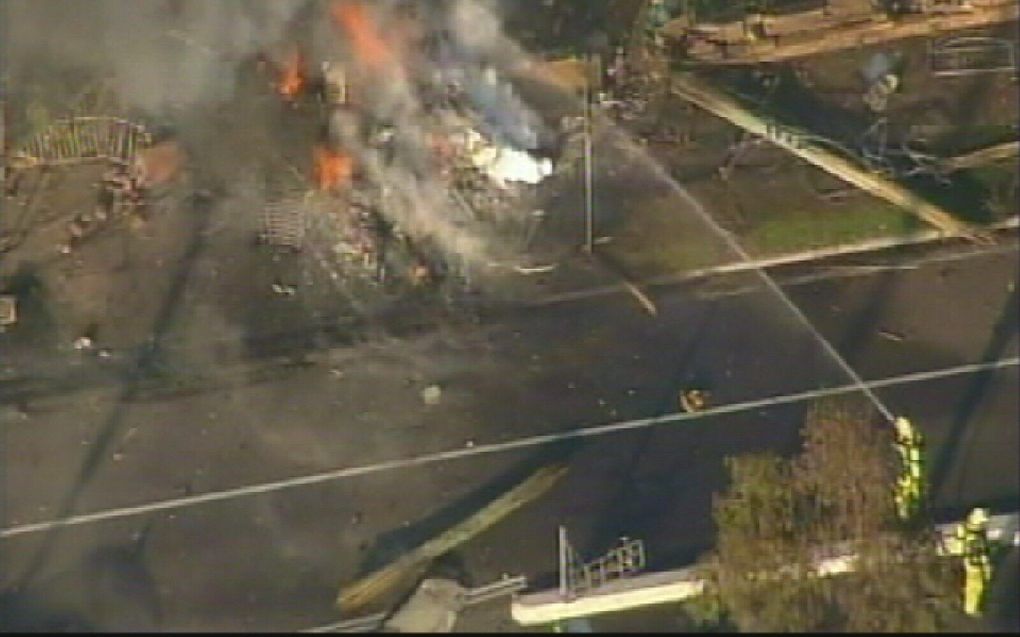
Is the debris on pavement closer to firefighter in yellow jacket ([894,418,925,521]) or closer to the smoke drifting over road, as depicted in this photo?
the smoke drifting over road

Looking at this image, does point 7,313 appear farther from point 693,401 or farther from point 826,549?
point 826,549

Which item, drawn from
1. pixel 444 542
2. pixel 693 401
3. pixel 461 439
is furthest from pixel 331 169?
pixel 444 542

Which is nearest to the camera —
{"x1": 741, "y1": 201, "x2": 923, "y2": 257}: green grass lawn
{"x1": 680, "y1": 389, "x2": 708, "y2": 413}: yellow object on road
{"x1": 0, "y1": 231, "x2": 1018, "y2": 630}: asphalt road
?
{"x1": 0, "y1": 231, "x2": 1018, "y2": 630}: asphalt road

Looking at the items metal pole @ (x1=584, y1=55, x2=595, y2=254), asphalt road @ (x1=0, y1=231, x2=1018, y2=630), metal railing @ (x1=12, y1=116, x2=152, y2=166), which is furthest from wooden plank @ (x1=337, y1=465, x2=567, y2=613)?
metal railing @ (x1=12, y1=116, x2=152, y2=166)

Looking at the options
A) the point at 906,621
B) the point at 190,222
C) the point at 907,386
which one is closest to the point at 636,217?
the point at 907,386

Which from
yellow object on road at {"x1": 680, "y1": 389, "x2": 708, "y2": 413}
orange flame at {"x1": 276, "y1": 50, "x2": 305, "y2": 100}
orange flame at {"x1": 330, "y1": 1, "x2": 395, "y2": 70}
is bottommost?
yellow object on road at {"x1": 680, "y1": 389, "x2": 708, "y2": 413}

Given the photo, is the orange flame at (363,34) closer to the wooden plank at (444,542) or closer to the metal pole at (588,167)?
the metal pole at (588,167)
